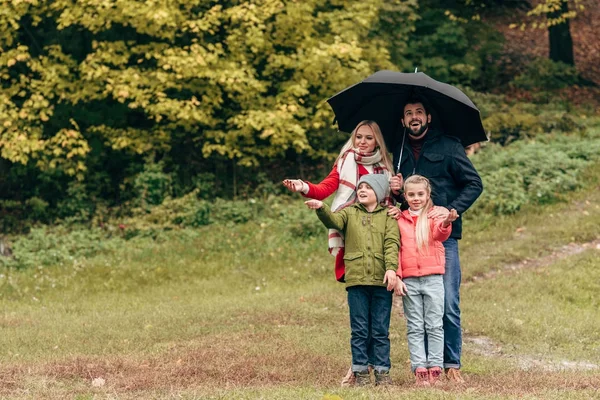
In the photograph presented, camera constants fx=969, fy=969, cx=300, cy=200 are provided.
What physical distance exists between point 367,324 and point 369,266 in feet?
1.59

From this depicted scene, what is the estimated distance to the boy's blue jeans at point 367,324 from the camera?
7.39 meters

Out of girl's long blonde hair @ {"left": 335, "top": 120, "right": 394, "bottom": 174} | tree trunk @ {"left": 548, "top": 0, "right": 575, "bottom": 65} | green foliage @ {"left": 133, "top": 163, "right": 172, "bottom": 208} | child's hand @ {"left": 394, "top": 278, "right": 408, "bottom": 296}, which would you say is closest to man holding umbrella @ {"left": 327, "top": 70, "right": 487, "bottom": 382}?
girl's long blonde hair @ {"left": 335, "top": 120, "right": 394, "bottom": 174}

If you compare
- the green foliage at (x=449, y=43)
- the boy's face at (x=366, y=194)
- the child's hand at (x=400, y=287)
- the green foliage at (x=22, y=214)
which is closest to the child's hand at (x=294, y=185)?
the boy's face at (x=366, y=194)

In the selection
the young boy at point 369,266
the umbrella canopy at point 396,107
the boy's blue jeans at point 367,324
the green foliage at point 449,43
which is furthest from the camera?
the green foliage at point 449,43

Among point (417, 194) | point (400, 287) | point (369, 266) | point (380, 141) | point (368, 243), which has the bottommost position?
point (400, 287)

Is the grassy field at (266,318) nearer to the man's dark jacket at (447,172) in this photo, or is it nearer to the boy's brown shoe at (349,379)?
the boy's brown shoe at (349,379)

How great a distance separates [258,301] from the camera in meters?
13.0

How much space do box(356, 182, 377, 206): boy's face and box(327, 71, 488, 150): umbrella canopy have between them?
678 mm

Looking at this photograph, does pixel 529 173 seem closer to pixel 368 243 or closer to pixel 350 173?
pixel 350 173

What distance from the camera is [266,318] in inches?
444

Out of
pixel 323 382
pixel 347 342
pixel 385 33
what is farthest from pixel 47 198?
pixel 323 382

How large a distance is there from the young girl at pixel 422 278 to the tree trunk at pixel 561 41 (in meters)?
18.9

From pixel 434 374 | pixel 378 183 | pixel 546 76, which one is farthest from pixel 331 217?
pixel 546 76

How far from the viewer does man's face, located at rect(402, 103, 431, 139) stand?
756 centimetres
